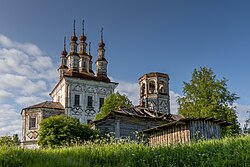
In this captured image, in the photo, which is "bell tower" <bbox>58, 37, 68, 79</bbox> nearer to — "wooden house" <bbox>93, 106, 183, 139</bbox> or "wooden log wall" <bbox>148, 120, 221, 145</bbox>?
"wooden house" <bbox>93, 106, 183, 139</bbox>

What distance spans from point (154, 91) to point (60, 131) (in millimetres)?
21089

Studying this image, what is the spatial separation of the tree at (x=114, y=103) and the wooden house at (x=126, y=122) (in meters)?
2.10

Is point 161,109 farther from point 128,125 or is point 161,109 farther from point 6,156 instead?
point 6,156

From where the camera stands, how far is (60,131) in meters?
20.8

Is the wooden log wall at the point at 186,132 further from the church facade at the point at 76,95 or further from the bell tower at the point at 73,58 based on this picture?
the bell tower at the point at 73,58

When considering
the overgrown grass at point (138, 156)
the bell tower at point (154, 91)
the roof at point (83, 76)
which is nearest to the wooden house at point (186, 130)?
the overgrown grass at point (138, 156)

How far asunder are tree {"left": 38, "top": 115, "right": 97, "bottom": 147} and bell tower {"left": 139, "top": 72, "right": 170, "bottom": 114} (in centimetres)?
1842

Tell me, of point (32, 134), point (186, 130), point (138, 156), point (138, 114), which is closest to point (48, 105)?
point (32, 134)

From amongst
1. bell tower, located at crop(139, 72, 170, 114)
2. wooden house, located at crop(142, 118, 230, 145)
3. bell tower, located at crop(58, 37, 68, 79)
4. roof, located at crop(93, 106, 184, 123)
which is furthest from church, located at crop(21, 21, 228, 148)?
wooden house, located at crop(142, 118, 230, 145)

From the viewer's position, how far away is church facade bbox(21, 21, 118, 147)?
125ft

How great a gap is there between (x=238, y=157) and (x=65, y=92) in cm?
3332

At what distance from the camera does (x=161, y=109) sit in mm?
40156

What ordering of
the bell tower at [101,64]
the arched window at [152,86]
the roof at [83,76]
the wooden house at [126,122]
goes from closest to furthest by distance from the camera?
the wooden house at [126,122] < the arched window at [152,86] < the roof at [83,76] < the bell tower at [101,64]

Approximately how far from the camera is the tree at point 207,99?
85.7ft
